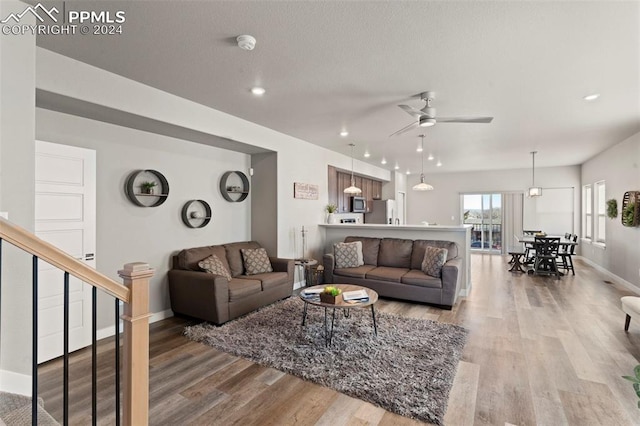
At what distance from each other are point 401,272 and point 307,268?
160cm

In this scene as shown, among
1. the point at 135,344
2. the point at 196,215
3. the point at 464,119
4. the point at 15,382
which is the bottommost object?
the point at 15,382

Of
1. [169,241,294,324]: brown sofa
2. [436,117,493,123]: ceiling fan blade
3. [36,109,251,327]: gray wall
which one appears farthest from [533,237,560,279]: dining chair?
[36,109,251,327]: gray wall

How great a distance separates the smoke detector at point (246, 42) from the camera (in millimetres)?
2424

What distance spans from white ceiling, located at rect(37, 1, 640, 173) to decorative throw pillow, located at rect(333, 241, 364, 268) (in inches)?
81.4

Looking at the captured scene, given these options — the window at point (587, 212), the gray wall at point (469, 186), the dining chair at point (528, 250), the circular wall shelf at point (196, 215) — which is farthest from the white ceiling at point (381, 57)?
the gray wall at point (469, 186)

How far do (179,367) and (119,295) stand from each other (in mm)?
1814

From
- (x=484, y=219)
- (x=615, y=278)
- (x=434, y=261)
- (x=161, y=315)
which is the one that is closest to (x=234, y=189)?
(x=161, y=315)

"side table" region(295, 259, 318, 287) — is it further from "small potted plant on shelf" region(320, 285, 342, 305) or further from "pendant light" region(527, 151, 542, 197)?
"pendant light" region(527, 151, 542, 197)

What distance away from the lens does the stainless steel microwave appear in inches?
309

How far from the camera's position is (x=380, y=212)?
8969 millimetres

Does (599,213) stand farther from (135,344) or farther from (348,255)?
(135,344)

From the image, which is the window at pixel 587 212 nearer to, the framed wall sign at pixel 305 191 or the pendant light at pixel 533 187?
the pendant light at pixel 533 187

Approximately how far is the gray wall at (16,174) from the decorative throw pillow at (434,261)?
4.42 meters

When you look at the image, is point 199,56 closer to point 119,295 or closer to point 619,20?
point 119,295
